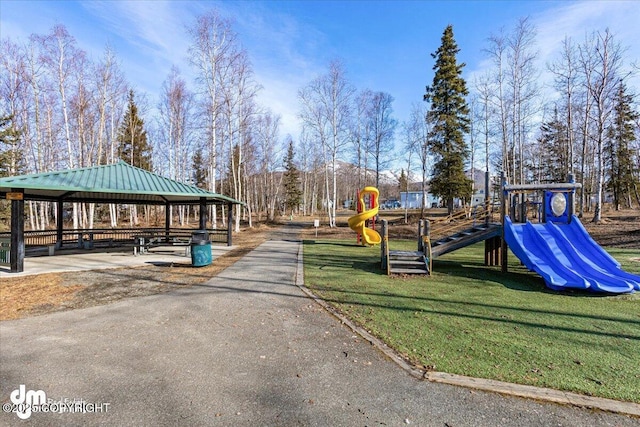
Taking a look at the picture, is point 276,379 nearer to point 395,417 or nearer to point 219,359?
point 219,359

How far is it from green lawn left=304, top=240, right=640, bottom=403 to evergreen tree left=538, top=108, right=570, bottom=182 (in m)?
30.2

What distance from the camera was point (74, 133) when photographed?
27156mm

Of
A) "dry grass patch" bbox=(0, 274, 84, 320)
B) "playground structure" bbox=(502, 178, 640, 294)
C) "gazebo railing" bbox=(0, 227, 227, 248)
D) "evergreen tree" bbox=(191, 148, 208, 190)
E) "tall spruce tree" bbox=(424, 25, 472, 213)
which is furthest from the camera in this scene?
"evergreen tree" bbox=(191, 148, 208, 190)

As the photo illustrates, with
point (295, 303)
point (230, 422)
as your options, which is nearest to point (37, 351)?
point (230, 422)

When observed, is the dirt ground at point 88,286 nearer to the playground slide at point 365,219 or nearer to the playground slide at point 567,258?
the playground slide at point 365,219

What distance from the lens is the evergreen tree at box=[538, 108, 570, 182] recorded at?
1296 inches

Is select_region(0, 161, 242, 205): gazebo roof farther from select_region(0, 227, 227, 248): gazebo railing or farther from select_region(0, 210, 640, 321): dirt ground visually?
select_region(0, 210, 640, 321): dirt ground

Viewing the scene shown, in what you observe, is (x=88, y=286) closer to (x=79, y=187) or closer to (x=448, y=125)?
(x=79, y=187)

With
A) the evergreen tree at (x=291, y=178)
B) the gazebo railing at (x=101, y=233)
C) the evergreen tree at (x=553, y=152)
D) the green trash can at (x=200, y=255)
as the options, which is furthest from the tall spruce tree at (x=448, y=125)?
the evergreen tree at (x=291, y=178)

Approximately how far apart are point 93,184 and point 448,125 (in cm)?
2609

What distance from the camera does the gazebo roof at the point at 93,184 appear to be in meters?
9.78

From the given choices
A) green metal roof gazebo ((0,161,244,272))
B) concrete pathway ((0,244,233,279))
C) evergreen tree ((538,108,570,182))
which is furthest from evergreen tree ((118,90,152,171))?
evergreen tree ((538,108,570,182))

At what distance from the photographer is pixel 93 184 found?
1090cm

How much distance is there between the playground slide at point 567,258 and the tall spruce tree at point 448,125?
58.8ft
